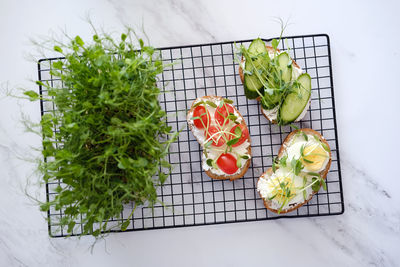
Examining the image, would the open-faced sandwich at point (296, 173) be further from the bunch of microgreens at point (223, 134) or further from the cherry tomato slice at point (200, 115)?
the cherry tomato slice at point (200, 115)

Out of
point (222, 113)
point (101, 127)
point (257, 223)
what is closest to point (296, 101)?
point (222, 113)

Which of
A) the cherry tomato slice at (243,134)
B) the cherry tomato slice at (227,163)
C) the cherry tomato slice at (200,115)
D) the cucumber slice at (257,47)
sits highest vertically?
the cucumber slice at (257,47)

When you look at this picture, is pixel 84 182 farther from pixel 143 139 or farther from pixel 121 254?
pixel 121 254

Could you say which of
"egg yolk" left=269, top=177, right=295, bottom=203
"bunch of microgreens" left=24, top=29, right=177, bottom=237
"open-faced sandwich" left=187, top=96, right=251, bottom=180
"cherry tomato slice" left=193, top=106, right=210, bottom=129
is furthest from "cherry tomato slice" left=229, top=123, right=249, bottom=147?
"bunch of microgreens" left=24, top=29, right=177, bottom=237

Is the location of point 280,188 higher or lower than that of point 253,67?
lower

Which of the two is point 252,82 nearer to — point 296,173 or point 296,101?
point 296,101

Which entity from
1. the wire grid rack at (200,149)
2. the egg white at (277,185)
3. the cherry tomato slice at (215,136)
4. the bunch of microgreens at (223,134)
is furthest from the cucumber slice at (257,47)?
the egg white at (277,185)

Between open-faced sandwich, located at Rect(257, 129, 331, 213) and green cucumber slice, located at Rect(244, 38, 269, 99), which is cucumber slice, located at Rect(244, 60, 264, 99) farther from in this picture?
open-faced sandwich, located at Rect(257, 129, 331, 213)
